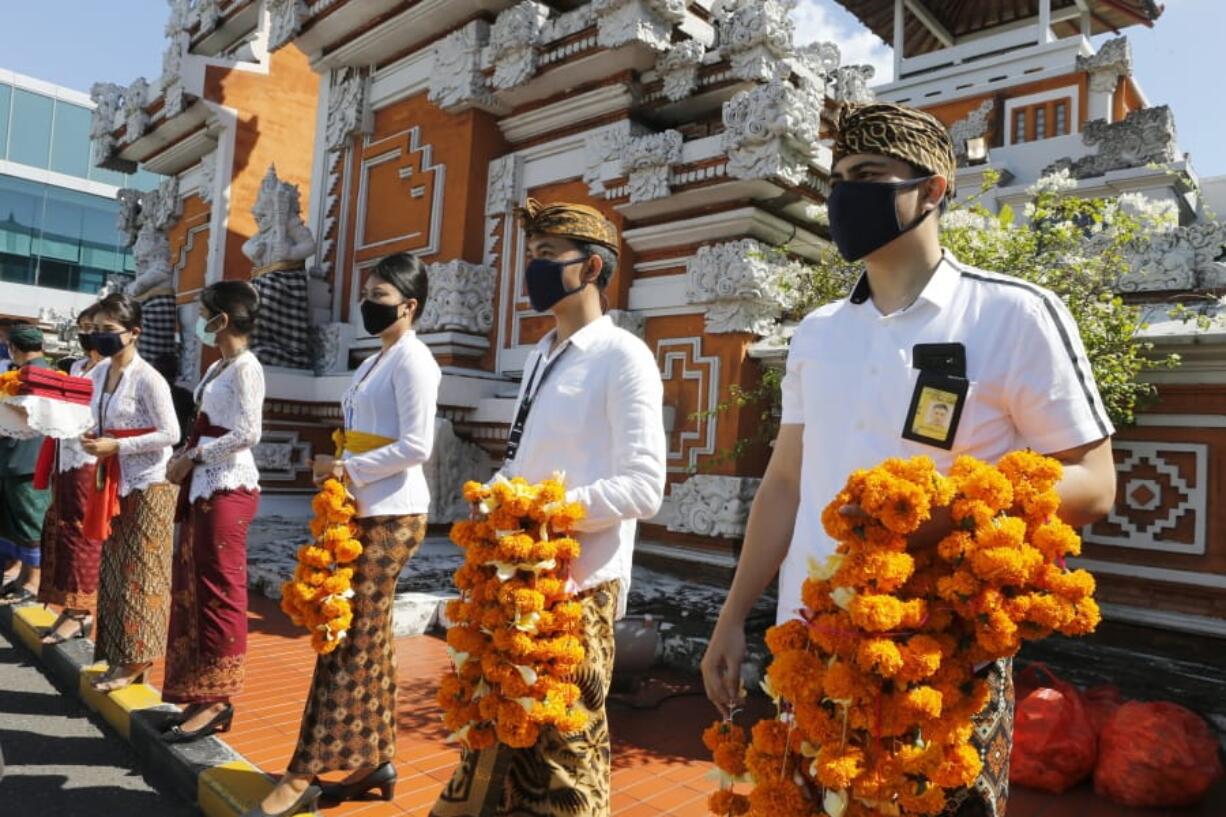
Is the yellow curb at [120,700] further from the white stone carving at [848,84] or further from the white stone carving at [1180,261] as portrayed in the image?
the white stone carving at [848,84]

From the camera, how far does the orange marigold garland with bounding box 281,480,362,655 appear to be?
272 centimetres

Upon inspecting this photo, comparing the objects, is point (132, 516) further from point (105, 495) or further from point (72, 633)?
point (72, 633)

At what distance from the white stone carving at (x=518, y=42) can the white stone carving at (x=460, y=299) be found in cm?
152

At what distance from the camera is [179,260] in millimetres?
11656

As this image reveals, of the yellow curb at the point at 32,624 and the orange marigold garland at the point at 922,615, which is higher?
the orange marigold garland at the point at 922,615

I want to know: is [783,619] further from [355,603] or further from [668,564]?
[668,564]

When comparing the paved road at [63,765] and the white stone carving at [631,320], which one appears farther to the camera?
the white stone carving at [631,320]

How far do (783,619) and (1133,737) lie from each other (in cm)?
216

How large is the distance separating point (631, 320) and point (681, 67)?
1836 millimetres

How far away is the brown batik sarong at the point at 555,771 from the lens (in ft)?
6.68

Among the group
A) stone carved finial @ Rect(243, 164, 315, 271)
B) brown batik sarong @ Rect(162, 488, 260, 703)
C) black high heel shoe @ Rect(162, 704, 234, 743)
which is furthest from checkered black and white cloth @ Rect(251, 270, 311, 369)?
black high heel shoe @ Rect(162, 704, 234, 743)

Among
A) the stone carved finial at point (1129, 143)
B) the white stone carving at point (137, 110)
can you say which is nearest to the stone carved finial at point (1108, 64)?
the stone carved finial at point (1129, 143)

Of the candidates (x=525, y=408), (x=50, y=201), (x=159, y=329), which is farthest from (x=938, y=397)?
(x=50, y=201)

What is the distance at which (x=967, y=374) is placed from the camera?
4.60 ft
